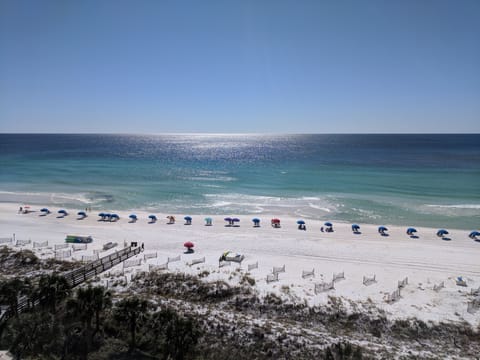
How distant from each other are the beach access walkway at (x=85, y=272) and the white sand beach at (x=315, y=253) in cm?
207

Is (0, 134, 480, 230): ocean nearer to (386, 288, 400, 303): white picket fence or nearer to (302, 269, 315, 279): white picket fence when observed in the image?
(302, 269, 315, 279): white picket fence

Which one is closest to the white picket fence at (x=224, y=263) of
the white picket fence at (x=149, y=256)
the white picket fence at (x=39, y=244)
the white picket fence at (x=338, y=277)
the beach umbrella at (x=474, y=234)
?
the white picket fence at (x=149, y=256)

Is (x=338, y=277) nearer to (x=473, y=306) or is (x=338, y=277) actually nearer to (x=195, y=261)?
(x=473, y=306)

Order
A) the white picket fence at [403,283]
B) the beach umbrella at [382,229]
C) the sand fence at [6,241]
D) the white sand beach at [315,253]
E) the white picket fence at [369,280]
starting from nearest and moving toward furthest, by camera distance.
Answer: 1. the white sand beach at [315,253]
2. the white picket fence at [403,283]
3. the white picket fence at [369,280]
4. the sand fence at [6,241]
5. the beach umbrella at [382,229]

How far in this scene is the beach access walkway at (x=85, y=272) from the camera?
570 inches

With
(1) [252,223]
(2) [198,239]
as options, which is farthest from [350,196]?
(2) [198,239]

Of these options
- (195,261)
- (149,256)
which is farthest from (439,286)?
(149,256)

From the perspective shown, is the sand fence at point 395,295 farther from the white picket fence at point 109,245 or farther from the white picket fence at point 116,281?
the white picket fence at point 109,245

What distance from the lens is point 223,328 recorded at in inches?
597

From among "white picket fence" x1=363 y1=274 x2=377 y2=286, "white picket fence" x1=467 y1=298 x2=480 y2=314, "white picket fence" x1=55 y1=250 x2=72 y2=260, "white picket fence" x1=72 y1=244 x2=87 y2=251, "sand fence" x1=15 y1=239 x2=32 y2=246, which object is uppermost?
"sand fence" x1=15 y1=239 x2=32 y2=246

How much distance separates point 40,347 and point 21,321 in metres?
2.00

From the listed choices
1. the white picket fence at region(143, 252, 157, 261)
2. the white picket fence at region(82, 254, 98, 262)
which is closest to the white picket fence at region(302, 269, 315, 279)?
the white picket fence at region(143, 252, 157, 261)

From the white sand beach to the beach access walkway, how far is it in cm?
207

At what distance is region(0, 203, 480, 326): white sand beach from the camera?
59.4 feet
